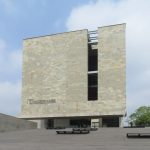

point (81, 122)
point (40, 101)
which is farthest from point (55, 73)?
point (81, 122)

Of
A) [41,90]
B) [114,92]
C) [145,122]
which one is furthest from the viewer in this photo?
[145,122]

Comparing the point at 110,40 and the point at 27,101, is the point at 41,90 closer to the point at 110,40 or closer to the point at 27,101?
the point at 27,101

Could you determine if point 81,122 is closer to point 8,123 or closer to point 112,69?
point 112,69

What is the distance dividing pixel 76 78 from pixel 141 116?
2828 centimetres

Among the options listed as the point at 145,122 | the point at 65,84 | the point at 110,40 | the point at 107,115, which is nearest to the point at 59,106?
the point at 65,84

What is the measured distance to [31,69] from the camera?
3012 inches

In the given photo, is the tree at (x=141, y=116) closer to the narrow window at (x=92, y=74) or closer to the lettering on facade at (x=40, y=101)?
the narrow window at (x=92, y=74)

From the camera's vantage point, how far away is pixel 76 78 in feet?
237

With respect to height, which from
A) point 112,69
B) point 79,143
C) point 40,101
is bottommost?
point 79,143

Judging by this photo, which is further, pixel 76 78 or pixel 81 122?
pixel 81 122

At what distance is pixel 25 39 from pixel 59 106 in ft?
50.0

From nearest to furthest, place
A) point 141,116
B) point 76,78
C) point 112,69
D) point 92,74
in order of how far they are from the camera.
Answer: point 112,69 < point 76,78 < point 92,74 < point 141,116

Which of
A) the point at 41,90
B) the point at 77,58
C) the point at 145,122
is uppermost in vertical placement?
the point at 77,58

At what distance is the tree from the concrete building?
69.0ft
